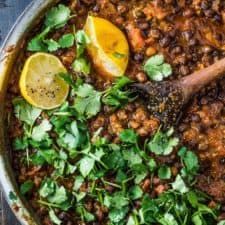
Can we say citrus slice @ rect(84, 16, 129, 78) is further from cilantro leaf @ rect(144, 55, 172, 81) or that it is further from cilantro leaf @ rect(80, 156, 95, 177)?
cilantro leaf @ rect(80, 156, 95, 177)

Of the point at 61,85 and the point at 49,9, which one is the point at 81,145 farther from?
the point at 49,9

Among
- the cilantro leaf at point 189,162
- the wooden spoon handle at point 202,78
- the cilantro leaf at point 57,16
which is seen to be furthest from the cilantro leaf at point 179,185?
the cilantro leaf at point 57,16

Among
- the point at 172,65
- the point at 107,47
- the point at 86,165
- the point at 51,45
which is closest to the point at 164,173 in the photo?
the point at 86,165

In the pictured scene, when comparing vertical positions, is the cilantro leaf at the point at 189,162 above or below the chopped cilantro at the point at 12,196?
below

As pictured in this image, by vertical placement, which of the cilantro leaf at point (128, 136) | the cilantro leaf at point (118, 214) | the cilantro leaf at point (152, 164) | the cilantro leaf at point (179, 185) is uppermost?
the cilantro leaf at point (128, 136)

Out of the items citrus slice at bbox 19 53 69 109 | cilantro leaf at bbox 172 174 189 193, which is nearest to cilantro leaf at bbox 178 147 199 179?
cilantro leaf at bbox 172 174 189 193

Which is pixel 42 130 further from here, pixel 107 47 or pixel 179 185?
pixel 179 185

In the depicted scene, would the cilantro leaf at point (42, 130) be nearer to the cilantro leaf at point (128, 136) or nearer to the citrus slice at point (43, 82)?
the citrus slice at point (43, 82)
